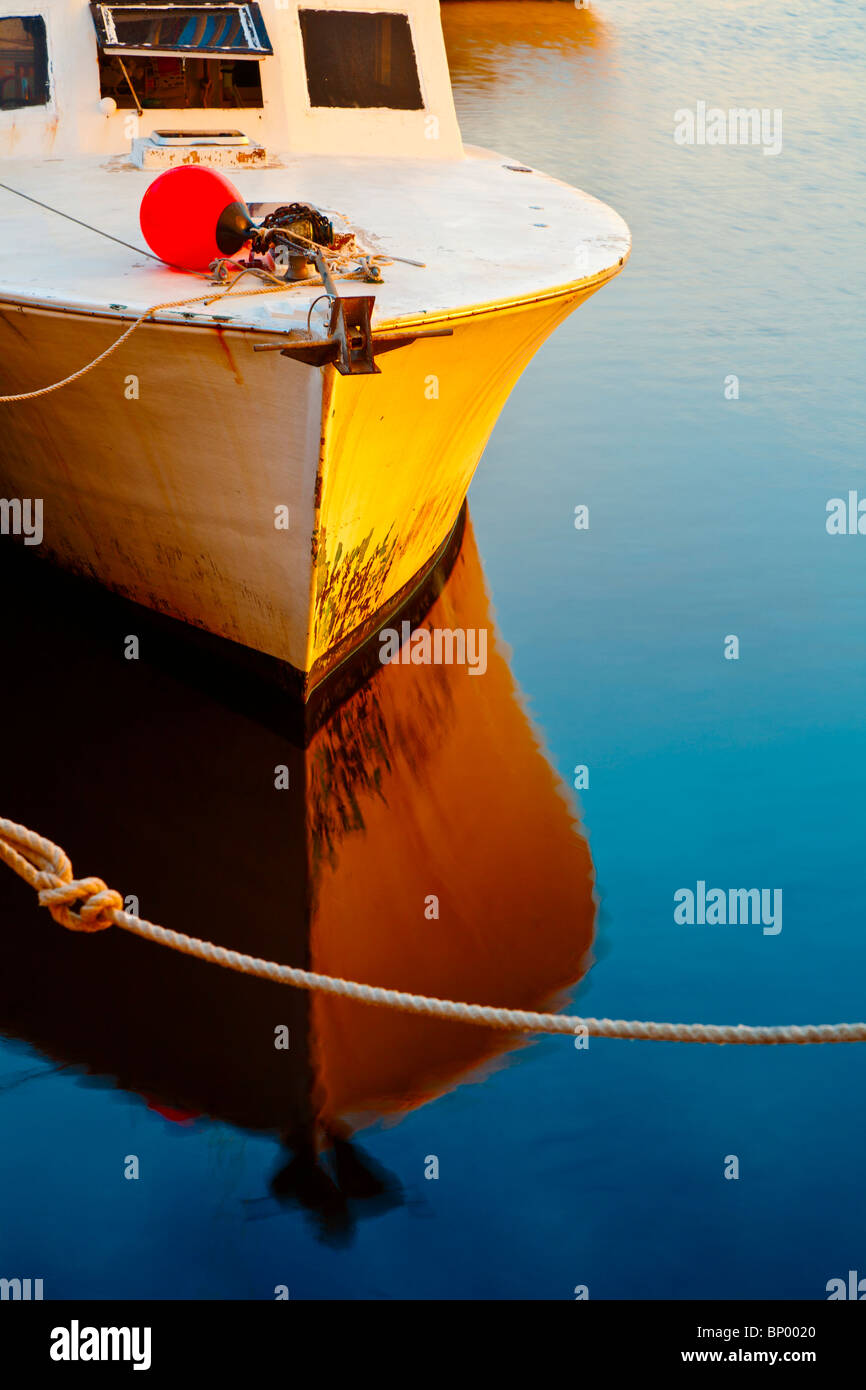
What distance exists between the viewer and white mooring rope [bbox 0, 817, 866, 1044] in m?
2.80

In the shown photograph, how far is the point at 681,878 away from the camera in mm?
5535

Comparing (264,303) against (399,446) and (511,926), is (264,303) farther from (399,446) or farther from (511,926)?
(511,926)

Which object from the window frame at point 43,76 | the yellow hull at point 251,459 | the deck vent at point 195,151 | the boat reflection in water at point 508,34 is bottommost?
the yellow hull at point 251,459

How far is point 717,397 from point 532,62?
18.2 m

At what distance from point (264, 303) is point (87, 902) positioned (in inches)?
108

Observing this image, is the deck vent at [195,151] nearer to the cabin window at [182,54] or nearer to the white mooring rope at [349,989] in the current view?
the cabin window at [182,54]

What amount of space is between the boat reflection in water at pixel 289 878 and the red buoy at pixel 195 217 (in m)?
2.20

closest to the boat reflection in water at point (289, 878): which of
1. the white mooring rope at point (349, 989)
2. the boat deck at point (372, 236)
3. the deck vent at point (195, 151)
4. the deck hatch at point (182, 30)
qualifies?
the white mooring rope at point (349, 989)

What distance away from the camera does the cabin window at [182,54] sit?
6984 mm

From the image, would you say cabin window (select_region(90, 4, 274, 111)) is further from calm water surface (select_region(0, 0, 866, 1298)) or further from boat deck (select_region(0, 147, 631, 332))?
calm water surface (select_region(0, 0, 866, 1298))

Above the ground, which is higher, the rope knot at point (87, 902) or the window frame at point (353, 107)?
the window frame at point (353, 107)
